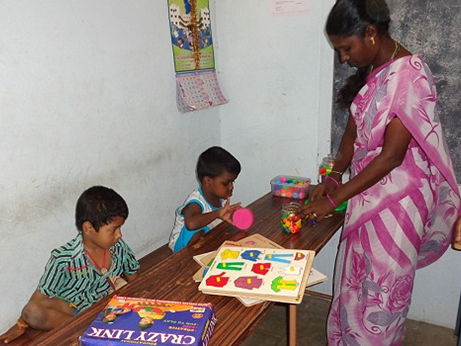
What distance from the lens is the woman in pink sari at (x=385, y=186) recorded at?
159 centimetres

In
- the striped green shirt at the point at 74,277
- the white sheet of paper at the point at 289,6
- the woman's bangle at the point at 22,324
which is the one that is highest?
the white sheet of paper at the point at 289,6

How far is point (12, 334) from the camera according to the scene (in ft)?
6.23

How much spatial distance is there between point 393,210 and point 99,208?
1.24 m

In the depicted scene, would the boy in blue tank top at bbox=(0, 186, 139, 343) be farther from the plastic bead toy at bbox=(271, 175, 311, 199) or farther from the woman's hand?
the plastic bead toy at bbox=(271, 175, 311, 199)

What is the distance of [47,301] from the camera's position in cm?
179

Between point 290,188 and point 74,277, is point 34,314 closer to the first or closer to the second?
point 74,277

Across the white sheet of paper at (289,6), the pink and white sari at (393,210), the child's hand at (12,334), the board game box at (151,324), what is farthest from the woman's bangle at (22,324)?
the white sheet of paper at (289,6)

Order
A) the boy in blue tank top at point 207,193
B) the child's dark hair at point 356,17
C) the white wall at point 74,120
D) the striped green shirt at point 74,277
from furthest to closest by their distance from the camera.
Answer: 1. the boy in blue tank top at point 207,193
2. the white wall at point 74,120
3. the striped green shirt at point 74,277
4. the child's dark hair at point 356,17

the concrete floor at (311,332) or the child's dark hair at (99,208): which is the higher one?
the child's dark hair at (99,208)

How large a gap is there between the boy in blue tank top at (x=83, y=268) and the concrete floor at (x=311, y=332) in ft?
3.52

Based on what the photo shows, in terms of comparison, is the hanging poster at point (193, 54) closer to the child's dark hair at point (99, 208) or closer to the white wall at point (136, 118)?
the white wall at point (136, 118)

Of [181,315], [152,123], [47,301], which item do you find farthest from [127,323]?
[152,123]

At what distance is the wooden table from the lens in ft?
3.95

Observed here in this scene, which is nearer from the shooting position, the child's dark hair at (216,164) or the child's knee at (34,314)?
the child's knee at (34,314)
